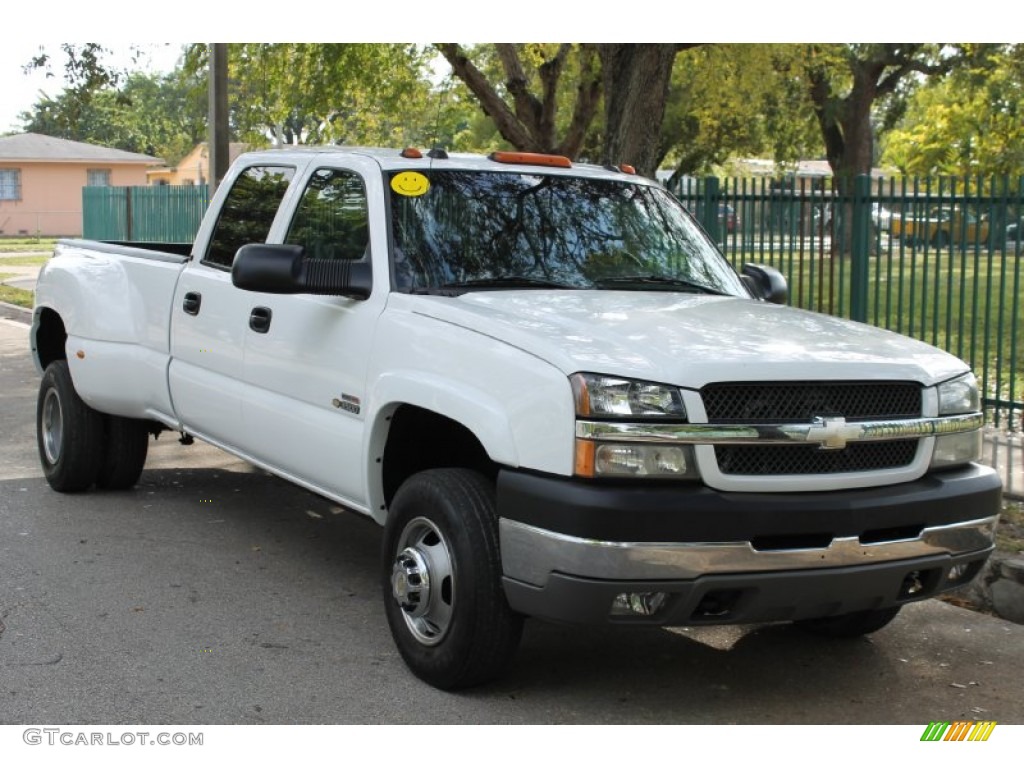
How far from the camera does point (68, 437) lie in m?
7.82

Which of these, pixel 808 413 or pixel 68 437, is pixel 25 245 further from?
pixel 808 413

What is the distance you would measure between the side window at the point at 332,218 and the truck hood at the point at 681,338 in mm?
733

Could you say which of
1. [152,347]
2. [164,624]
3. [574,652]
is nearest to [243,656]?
[164,624]

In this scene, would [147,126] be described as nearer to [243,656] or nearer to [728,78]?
[728,78]

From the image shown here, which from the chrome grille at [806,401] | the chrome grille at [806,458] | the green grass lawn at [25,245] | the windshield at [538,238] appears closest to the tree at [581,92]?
the windshield at [538,238]

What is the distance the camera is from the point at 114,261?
7668mm

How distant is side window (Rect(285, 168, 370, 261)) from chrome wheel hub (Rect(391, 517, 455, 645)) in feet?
4.45

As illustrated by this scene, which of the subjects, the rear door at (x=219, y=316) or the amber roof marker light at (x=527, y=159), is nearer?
the amber roof marker light at (x=527, y=159)

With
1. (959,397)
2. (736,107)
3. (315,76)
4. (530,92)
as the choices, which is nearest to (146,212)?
(315,76)

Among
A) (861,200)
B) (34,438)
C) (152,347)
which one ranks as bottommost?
(34,438)

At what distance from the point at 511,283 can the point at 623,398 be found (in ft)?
→ 4.30

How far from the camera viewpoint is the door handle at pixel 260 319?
6.04 meters

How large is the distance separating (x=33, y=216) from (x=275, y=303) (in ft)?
174

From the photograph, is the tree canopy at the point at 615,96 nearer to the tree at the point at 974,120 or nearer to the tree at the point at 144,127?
the tree at the point at 974,120
